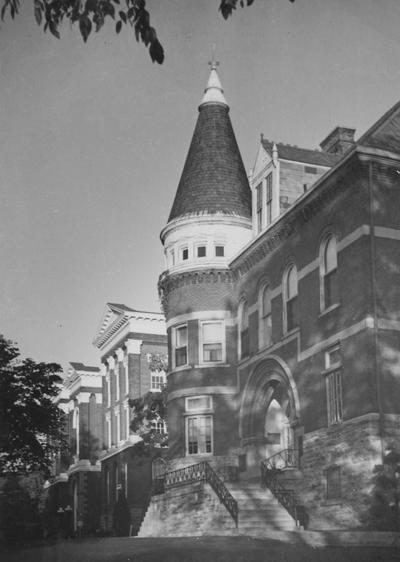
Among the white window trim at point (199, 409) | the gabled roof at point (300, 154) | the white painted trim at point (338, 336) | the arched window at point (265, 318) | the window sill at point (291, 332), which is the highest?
the gabled roof at point (300, 154)

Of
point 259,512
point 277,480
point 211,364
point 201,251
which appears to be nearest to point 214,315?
point 211,364

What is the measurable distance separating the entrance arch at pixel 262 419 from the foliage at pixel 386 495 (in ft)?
26.6

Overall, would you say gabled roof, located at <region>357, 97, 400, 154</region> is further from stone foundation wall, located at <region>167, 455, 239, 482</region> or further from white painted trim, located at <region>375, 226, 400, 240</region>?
stone foundation wall, located at <region>167, 455, 239, 482</region>

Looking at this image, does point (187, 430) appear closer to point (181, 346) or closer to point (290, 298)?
point (181, 346)

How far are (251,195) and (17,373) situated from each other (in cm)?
1193

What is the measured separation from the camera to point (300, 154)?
1379 inches

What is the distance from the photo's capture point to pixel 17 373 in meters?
37.3

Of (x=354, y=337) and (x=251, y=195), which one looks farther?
(x=251, y=195)

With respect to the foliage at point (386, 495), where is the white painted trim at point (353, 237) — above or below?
above

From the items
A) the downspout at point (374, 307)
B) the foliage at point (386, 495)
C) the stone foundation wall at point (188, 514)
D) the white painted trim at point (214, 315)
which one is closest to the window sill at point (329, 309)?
the downspout at point (374, 307)

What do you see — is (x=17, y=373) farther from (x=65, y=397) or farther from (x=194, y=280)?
(x=65, y=397)

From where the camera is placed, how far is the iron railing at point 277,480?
29219 millimetres

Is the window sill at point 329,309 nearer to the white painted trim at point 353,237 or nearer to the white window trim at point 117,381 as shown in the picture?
the white painted trim at point 353,237

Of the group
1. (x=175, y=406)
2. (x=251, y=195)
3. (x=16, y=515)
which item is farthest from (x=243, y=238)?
(x=16, y=515)
